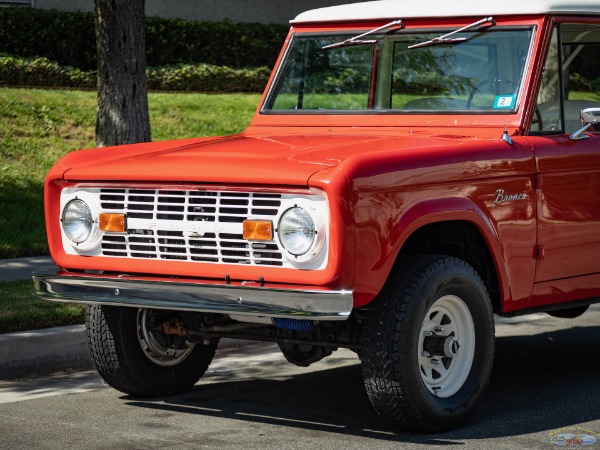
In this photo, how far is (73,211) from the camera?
644 cm

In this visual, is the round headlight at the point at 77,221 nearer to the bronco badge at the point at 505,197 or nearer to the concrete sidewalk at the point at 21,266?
the bronco badge at the point at 505,197

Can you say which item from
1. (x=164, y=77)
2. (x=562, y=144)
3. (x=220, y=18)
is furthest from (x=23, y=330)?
(x=220, y=18)

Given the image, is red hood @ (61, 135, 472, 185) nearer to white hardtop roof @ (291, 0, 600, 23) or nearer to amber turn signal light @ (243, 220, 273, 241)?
amber turn signal light @ (243, 220, 273, 241)

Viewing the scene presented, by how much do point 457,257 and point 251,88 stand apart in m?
13.5

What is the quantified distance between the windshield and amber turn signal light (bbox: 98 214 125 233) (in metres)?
1.76

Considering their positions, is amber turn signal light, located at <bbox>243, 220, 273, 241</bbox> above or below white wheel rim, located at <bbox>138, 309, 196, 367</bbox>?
above

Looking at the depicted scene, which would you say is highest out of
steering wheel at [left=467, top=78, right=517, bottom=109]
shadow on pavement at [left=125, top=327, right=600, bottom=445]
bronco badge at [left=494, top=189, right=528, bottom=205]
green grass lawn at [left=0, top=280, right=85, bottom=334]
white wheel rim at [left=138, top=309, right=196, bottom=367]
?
steering wheel at [left=467, top=78, right=517, bottom=109]

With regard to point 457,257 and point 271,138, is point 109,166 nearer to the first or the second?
point 271,138

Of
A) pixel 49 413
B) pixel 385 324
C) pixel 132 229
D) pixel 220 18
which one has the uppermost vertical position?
pixel 220 18

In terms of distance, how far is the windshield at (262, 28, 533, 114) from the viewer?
7008 mm

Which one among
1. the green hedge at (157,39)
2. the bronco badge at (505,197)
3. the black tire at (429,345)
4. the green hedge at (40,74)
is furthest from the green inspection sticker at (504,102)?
the green hedge at (157,39)

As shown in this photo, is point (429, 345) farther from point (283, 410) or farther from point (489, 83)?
point (489, 83)

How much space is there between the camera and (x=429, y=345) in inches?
240

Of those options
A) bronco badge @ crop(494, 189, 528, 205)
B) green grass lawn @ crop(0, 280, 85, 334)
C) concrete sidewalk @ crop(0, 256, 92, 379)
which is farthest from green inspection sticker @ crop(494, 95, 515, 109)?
green grass lawn @ crop(0, 280, 85, 334)
